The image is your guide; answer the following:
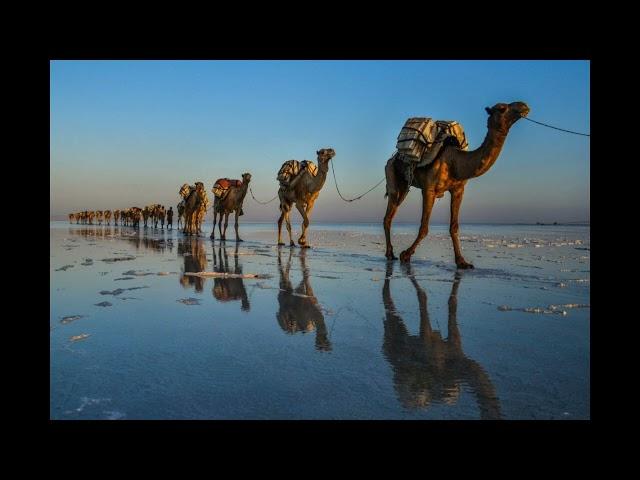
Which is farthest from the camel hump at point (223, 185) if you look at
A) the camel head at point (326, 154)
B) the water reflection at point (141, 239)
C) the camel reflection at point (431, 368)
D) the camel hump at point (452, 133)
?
the camel reflection at point (431, 368)

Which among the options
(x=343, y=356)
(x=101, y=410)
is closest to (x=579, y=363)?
(x=343, y=356)

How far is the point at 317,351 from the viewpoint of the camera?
118 inches

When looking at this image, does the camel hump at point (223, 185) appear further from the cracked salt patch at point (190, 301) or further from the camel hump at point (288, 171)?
the cracked salt patch at point (190, 301)

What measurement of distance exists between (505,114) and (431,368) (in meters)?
6.41

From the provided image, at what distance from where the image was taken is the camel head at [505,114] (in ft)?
24.3

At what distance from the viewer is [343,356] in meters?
2.89

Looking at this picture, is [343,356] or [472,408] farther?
[343,356]

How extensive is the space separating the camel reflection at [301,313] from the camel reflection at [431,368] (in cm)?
53

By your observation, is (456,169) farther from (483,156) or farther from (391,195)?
(391,195)

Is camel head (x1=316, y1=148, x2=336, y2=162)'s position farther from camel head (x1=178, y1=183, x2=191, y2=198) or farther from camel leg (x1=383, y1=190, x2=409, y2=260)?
camel head (x1=178, y1=183, x2=191, y2=198)
